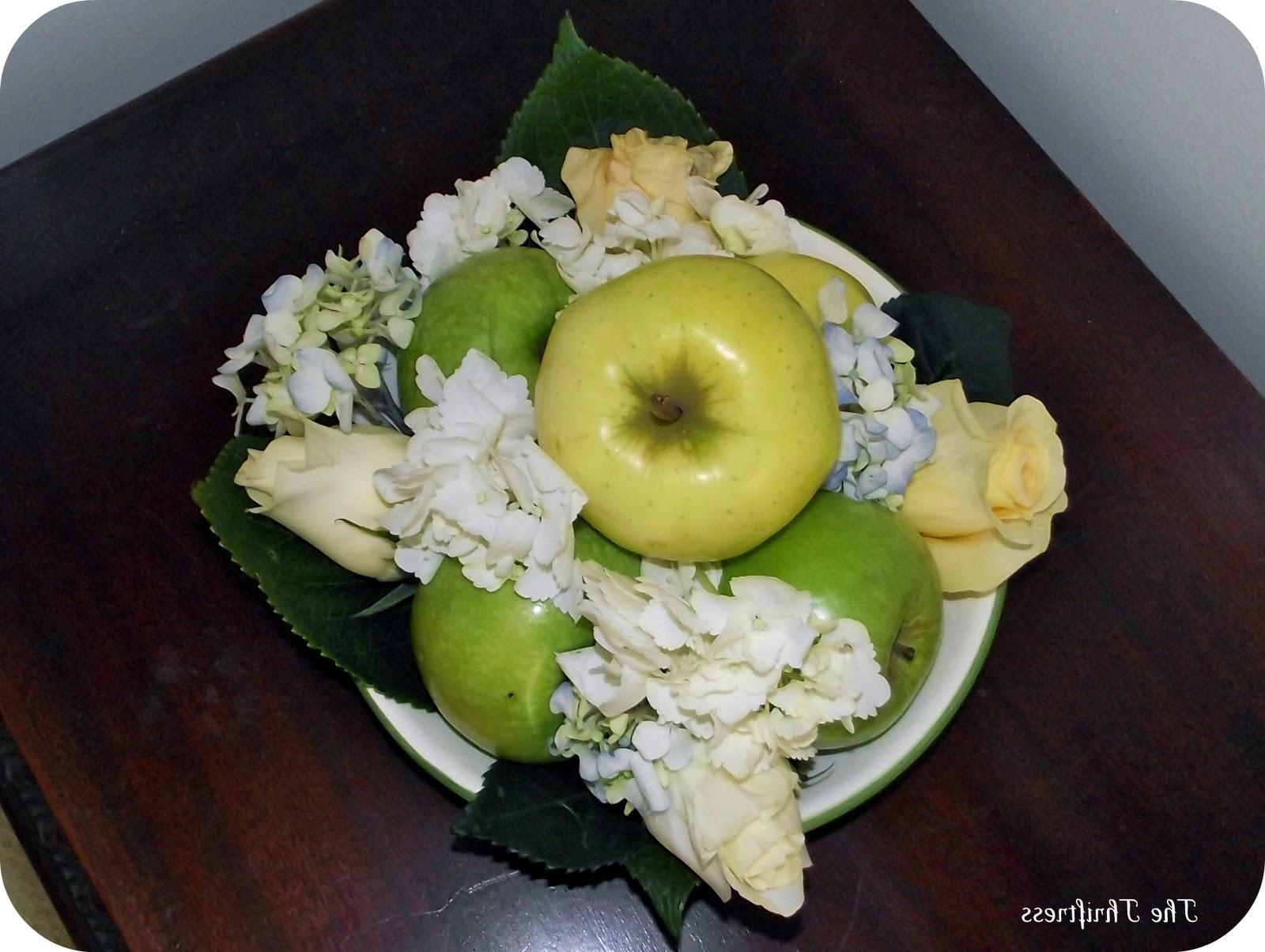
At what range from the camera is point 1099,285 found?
69cm

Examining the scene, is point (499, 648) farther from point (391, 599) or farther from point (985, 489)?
point (985, 489)

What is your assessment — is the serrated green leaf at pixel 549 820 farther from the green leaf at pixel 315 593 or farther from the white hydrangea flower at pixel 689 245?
the white hydrangea flower at pixel 689 245

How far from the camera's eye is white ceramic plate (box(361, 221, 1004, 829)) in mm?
524

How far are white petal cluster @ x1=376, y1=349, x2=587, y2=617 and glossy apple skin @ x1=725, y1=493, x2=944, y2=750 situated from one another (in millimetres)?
88

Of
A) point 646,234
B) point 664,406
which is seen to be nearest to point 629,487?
point 664,406

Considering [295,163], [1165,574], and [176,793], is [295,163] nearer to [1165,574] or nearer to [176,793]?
[176,793]

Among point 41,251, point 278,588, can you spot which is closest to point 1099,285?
point 278,588

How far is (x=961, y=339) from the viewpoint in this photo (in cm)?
58

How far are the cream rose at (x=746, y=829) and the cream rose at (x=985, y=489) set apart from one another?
0.14 m

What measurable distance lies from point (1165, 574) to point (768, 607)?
309mm

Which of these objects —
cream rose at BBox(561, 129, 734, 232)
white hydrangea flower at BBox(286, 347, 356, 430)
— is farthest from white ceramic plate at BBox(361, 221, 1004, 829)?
cream rose at BBox(561, 129, 734, 232)

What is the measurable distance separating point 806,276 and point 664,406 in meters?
0.14

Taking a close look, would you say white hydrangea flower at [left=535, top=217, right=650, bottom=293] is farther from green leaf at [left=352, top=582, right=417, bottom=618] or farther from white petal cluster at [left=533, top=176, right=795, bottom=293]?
green leaf at [left=352, top=582, right=417, bottom=618]

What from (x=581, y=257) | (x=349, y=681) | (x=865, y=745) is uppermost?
(x=581, y=257)
